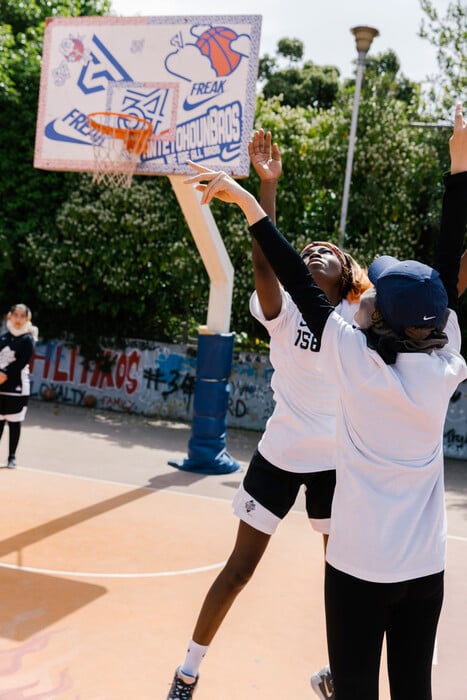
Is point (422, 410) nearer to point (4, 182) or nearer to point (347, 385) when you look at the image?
point (347, 385)

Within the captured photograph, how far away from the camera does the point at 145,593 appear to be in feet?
15.9

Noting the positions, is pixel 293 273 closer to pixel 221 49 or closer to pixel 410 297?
pixel 410 297

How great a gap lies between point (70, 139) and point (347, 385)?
7401 millimetres

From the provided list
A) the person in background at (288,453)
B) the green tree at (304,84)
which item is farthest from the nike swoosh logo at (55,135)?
the green tree at (304,84)

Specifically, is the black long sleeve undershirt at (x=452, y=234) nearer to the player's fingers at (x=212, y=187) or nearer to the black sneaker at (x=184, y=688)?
the player's fingers at (x=212, y=187)

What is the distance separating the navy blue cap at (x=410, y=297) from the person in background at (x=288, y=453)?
3.59 ft

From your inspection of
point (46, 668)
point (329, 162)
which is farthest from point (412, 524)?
point (329, 162)

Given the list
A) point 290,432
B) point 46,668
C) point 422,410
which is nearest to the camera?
point 422,410

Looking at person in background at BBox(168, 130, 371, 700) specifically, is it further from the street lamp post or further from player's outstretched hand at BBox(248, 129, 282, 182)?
the street lamp post

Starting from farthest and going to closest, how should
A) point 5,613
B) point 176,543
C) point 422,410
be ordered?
point 176,543 → point 5,613 → point 422,410

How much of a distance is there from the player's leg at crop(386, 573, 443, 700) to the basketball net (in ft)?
23.4

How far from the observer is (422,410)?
2.19 meters

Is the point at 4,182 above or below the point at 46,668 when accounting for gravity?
above

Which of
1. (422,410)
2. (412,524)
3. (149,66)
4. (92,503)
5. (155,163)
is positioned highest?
(149,66)
